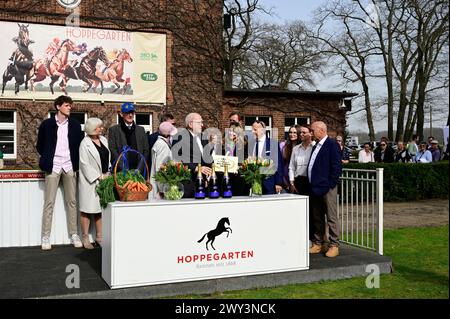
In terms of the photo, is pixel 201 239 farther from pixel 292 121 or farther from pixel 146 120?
pixel 292 121

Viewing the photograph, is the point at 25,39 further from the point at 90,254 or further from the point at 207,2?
the point at 90,254

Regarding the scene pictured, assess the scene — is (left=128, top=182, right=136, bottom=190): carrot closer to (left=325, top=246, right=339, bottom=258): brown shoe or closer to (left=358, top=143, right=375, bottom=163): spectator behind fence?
(left=325, top=246, right=339, bottom=258): brown shoe

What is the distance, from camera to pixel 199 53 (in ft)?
63.2

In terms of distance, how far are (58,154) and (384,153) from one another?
1162 centimetres

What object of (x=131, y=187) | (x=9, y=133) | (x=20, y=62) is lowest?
(x=131, y=187)

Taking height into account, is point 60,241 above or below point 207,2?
below

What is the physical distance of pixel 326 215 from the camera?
6234 mm

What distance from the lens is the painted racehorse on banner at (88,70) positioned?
16.6 metres

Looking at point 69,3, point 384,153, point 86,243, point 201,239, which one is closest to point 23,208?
point 86,243

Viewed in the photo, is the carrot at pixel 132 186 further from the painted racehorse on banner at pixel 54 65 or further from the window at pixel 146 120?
the window at pixel 146 120

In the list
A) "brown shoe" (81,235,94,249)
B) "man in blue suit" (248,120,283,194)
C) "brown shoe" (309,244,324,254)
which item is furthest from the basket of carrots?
"brown shoe" (309,244,324,254)

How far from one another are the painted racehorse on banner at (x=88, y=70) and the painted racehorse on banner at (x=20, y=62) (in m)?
1.19
